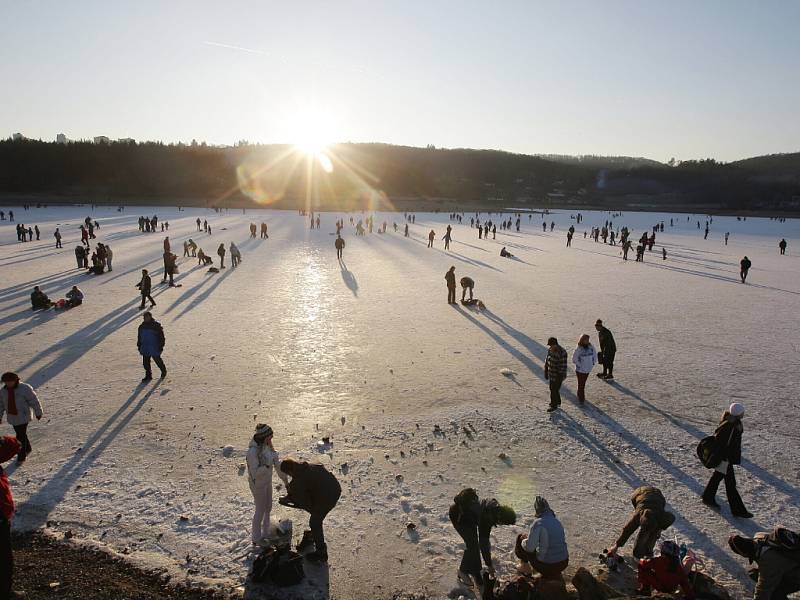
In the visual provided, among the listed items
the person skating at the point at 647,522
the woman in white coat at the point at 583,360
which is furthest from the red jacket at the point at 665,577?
the woman in white coat at the point at 583,360

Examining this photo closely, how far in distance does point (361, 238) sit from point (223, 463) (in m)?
28.9

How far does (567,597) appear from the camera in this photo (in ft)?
11.7

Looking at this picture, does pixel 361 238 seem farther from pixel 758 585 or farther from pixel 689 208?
pixel 689 208

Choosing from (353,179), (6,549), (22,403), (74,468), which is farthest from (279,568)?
(353,179)

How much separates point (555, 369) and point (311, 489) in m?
4.53

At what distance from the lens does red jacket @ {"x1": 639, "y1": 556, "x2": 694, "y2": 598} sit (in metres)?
3.79

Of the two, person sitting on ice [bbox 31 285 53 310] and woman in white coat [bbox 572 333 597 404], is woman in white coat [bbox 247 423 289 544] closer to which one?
woman in white coat [bbox 572 333 597 404]

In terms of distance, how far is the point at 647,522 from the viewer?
414 centimetres

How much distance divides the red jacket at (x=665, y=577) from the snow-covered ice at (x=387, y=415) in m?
0.66

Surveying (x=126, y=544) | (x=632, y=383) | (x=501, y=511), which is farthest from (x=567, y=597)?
(x=632, y=383)

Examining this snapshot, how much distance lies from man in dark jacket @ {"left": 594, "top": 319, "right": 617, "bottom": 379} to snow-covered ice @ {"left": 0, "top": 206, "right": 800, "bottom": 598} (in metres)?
0.35

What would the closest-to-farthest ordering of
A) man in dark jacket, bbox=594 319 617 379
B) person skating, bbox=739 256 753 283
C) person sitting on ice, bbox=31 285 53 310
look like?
1. man in dark jacket, bbox=594 319 617 379
2. person sitting on ice, bbox=31 285 53 310
3. person skating, bbox=739 256 753 283

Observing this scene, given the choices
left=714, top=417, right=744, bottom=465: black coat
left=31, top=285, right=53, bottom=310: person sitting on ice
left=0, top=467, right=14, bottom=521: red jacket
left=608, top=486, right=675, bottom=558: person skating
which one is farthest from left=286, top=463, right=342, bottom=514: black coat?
left=31, top=285, right=53, bottom=310: person sitting on ice

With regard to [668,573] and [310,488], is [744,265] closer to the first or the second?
[668,573]
